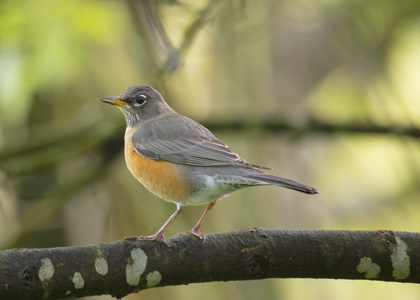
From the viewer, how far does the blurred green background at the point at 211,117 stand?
6.05m

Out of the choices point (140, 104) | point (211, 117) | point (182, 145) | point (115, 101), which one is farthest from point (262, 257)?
point (211, 117)

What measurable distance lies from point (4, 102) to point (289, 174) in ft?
12.5

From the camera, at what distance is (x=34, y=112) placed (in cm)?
784

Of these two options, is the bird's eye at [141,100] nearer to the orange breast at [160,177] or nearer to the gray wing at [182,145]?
the gray wing at [182,145]

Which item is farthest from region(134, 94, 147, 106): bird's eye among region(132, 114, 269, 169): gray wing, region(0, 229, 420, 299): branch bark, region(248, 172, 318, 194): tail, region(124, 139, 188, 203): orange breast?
region(0, 229, 420, 299): branch bark

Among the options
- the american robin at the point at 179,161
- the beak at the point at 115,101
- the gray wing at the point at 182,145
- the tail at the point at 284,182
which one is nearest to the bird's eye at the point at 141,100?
the american robin at the point at 179,161

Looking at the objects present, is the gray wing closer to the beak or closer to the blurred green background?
the beak

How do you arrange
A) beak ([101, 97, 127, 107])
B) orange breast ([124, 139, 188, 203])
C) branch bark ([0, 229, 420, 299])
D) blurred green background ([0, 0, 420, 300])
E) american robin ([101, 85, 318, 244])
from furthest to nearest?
blurred green background ([0, 0, 420, 300]) → beak ([101, 97, 127, 107]) → orange breast ([124, 139, 188, 203]) → american robin ([101, 85, 318, 244]) → branch bark ([0, 229, 420, 299])

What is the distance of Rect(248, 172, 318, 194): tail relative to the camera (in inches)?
151

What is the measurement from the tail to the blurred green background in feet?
4.33

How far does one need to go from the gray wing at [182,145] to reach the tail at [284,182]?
0.38m

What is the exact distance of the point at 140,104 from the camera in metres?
5.94

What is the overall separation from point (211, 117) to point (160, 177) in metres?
1.98

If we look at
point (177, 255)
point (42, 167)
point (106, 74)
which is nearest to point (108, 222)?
point (42, 167)
